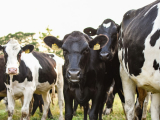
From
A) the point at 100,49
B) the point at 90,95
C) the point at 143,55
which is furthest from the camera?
the point at 100,49

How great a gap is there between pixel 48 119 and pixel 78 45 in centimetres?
483

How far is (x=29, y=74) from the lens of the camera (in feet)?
21.7

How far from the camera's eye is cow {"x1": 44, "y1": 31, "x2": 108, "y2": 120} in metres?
4.36

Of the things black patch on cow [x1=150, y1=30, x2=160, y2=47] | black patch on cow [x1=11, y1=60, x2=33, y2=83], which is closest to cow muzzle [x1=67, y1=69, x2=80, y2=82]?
black patch on cow [x1=150, y1=30, x2=160, y2=47]

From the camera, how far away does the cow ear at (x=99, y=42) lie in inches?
182

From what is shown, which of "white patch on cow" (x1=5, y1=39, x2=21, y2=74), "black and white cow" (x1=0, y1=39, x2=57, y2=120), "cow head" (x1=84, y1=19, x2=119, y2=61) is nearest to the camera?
"cow head" (x1=84, y1=19, x2=119, y2=61)

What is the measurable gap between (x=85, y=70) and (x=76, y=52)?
407mm

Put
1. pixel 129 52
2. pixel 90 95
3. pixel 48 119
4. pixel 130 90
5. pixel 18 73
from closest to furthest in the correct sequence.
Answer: pixel 129 52 → pixel 130 90 → pixel 90 95 → pixel 18 73 → pixel 48 119

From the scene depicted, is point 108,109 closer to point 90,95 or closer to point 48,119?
point 48,119

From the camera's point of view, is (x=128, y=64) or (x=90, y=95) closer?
(x=128, y=64)

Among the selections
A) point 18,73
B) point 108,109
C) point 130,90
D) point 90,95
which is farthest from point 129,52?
point 108,109

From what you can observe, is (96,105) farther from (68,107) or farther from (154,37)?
(154,37)

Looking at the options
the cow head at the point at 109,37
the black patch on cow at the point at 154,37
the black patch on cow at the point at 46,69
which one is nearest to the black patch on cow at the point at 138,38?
the black patch on cow at the point at 154,37

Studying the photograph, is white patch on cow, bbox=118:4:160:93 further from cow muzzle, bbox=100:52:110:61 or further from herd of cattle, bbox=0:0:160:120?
cow muzzle, bbox=100:52:110:61
